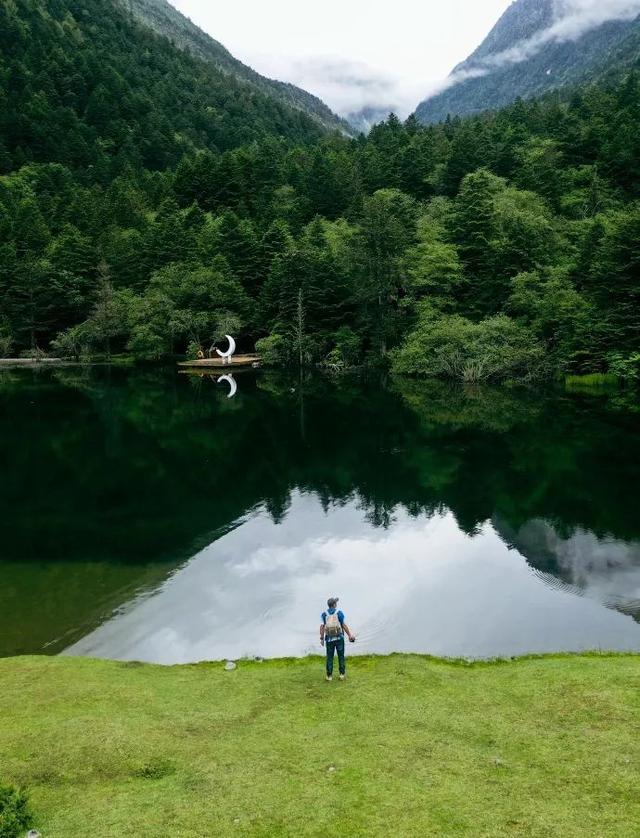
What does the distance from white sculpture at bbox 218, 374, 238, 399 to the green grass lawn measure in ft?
148

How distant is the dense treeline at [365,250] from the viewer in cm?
6303

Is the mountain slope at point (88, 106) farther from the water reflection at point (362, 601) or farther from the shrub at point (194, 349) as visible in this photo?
the water reflection at point (362, 601)

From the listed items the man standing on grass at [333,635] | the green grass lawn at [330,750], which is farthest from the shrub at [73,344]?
the man standing on grass at [333,635]

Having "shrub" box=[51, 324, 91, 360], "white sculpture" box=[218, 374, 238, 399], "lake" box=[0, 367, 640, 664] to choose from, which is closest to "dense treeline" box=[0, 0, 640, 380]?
"shrub" box=[51, 324, 91, 360]

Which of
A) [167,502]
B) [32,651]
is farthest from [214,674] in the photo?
[167,502]

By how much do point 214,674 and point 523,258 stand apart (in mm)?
66869

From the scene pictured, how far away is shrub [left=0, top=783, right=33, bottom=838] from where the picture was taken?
6.91 m

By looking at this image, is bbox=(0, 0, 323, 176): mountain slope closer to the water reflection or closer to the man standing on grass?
the water reflection

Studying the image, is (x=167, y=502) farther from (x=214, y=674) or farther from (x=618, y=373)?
(x=618, y=373)

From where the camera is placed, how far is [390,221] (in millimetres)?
74562

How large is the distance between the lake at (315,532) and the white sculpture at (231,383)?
11612mm

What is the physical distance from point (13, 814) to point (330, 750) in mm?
4308

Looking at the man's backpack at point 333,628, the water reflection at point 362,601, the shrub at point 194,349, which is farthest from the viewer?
the shrub at point 194,349

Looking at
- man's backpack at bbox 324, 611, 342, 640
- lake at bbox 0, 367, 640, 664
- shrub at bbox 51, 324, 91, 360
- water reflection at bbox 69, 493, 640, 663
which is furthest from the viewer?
shrub at bbox 51, 324, 91, 360
